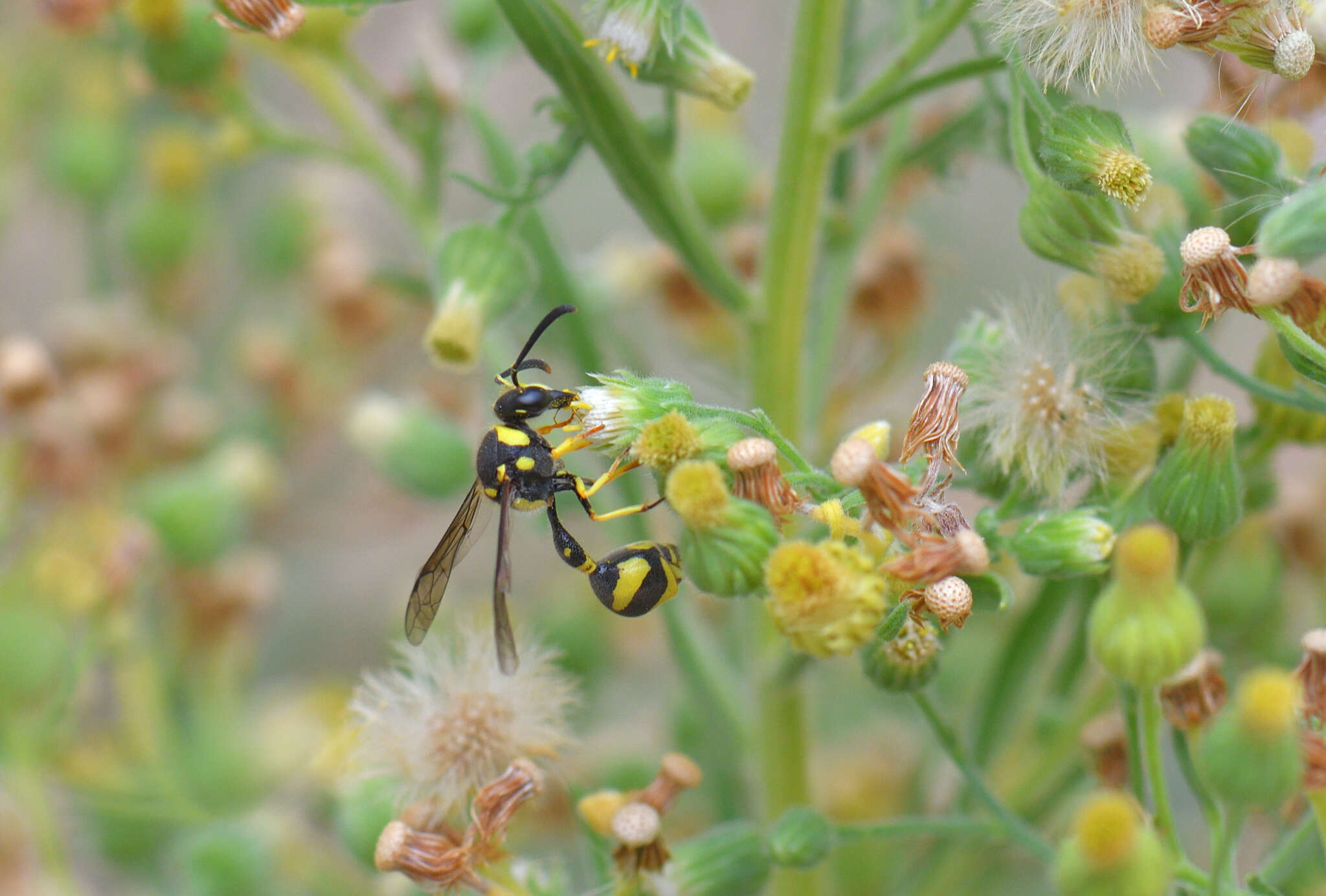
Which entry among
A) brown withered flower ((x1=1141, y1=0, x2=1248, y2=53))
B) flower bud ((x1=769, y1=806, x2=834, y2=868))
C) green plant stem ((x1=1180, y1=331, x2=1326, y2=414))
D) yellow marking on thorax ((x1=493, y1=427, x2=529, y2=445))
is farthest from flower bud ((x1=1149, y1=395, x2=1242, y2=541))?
yellow marking on thorax ((x1=493, y1=427, x2=529, y2=445))

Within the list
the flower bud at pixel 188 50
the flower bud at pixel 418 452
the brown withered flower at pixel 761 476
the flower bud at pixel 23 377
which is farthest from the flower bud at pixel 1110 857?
the flower bud at pixel 23 377

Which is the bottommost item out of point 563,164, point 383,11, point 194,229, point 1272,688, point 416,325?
point 1272,688

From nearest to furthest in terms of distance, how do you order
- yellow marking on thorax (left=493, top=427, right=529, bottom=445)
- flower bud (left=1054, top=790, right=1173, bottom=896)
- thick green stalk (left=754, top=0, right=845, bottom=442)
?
flower bud (left=1054, top=790, right=1173, bottom=896), thick green stalk (left=754, top=0, right=845, bottom=442), yellow marking on thorax (left=493, top=427, right=529, bottom=445)

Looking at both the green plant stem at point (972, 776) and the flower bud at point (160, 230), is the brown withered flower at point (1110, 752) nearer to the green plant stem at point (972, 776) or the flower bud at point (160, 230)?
the green plant stem at point (972, 776)

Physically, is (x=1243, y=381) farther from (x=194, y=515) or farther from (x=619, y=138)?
(x=194, y=515)

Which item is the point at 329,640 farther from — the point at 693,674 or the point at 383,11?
the point at 383,11

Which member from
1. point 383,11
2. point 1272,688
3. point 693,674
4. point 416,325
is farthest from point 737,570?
point 383,11

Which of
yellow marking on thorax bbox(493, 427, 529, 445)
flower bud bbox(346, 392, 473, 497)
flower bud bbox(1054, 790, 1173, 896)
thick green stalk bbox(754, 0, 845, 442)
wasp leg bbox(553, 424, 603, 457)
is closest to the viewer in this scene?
flower bud bbox(1054, 790, 1173, 896)

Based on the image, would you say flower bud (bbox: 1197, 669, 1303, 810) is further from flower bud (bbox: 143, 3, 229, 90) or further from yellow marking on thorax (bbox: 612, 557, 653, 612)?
flower bud (bbox: 143, 3, 229, 90)
